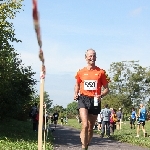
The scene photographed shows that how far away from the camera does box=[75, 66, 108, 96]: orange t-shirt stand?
747cm

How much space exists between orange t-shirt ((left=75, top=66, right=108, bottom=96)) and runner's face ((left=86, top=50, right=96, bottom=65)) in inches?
8.2

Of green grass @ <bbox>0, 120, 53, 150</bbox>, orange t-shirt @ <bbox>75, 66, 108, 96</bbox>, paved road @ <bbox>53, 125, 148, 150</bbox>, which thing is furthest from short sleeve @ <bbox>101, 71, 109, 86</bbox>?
paved road @ <bbox>53, 125, 148, 150</bbox>

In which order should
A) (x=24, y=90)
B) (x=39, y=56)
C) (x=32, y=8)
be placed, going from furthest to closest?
1. (x=24, y=90)
2. (x=39, y=56)
3. (x=32, y=8)

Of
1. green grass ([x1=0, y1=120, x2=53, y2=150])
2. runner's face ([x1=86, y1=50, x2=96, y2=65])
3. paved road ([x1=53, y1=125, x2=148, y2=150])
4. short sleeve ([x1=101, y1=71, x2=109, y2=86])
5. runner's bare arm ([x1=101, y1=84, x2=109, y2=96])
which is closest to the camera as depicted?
runner's face ([x1=86, y1=50, x2=96, y2=65])

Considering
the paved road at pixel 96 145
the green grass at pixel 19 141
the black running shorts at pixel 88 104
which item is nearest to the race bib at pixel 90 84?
the black running shorts at pixel 88 104

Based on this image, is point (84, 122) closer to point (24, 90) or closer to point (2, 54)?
point (2, 54)

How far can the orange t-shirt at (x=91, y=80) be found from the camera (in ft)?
24.5

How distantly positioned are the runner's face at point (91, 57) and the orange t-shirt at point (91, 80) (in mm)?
209

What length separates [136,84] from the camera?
8056 centimetres

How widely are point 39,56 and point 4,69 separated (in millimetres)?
16899

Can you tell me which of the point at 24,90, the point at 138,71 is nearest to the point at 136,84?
the point at 138,71

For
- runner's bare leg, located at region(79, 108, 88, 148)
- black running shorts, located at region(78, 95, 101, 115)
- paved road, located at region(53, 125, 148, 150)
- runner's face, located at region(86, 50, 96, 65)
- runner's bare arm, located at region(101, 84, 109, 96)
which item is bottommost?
paved road, located at region(53, 125, 148, 150)

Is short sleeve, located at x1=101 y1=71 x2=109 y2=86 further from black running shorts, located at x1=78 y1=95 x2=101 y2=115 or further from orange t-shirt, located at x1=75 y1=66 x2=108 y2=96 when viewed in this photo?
black running shorts, located at x1=78 y1=95 x2=101 y2=115

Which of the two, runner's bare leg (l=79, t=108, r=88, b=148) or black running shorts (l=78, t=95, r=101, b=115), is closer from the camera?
runner's bare leg (l=79, t=108, r=88, b=148)
